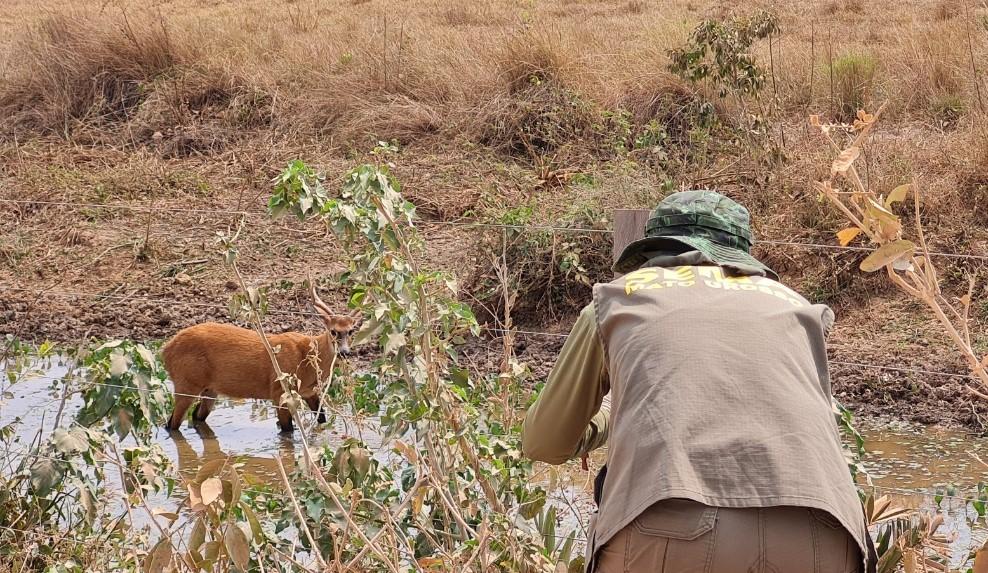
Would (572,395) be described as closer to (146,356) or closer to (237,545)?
(237,545)

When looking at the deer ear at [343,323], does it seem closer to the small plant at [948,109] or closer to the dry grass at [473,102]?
the dry grass at [473,102]

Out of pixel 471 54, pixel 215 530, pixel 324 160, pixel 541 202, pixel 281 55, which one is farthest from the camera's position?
pixel 281 55

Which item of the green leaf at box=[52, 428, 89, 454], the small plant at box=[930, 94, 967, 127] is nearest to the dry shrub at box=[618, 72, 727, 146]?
the small plant at box=[930, 94, 967, 127]

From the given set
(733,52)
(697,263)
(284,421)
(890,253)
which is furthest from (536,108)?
(890,253)

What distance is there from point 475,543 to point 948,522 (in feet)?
10.5

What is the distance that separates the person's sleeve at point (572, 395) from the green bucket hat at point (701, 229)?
0.23 metres

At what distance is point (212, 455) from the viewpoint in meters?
7.56

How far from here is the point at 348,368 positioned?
14.5ft

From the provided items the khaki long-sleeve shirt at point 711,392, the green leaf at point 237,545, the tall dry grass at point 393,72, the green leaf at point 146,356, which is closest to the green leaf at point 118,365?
the green leaf at point 146,356

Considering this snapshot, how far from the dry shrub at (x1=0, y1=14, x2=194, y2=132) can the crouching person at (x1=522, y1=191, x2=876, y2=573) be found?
483 inches

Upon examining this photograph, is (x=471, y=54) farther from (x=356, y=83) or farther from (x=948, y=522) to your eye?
(x=948, y=522)

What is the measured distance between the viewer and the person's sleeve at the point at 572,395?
2.86m

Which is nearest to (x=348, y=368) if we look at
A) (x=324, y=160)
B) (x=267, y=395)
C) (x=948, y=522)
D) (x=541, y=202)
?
(x=948, y=522)

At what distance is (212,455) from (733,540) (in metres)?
5.51
